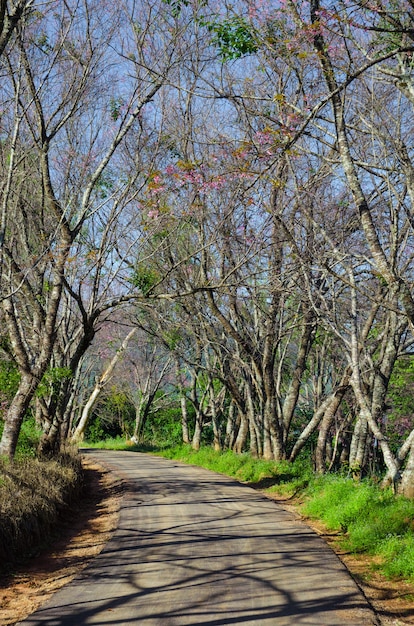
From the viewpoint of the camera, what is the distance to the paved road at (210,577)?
18.0ft

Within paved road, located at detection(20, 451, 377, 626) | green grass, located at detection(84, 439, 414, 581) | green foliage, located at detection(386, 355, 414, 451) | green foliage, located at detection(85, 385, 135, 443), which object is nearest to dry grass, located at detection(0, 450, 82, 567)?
paved road, located at detection(20, 451, 377, 626)

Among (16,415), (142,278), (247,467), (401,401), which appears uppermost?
(142,278)

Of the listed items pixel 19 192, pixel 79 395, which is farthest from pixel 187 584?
pixel 79 395

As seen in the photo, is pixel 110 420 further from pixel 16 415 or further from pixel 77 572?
pixel 77 572

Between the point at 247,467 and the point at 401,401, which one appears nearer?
the point at 247,467

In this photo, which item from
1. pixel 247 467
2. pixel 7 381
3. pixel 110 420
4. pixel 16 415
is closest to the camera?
pixel 16 415

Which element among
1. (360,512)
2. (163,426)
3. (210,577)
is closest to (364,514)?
(360,512)

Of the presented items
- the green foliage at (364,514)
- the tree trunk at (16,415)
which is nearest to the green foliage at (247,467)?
the green foliage at (364,514)

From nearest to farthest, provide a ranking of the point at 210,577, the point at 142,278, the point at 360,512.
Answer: the point at 210,577, the point at 360,512, the point at 142,278

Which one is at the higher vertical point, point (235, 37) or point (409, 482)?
point (235, 37)

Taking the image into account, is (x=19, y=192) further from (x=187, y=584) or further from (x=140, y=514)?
(x=187, y=584)

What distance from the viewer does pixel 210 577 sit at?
6770 millimetres

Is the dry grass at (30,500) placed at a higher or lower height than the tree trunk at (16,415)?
lower

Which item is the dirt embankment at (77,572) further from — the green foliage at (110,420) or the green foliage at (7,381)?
the green foliage at (110,420)
